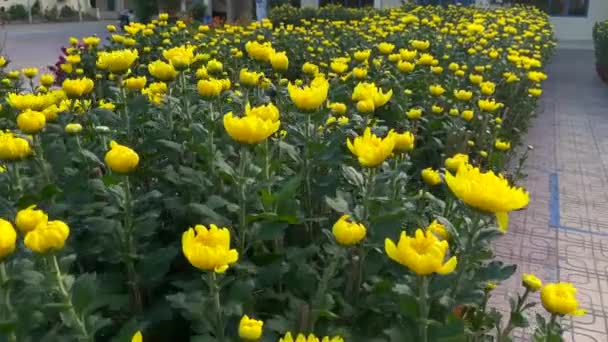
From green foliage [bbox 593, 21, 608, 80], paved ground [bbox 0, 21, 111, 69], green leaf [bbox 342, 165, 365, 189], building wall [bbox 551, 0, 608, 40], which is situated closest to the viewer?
green leaf [bbox 342, 165, 365, 189]

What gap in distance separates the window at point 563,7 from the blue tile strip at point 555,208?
59.3 ft

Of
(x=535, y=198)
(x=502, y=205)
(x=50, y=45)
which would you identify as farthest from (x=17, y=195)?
(x=50, y=45)

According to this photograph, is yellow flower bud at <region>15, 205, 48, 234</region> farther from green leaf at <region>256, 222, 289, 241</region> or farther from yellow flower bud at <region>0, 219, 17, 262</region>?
green leaf at <region>256, 222, 289, 241</region>

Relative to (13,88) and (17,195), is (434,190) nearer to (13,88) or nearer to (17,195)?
(17,195)

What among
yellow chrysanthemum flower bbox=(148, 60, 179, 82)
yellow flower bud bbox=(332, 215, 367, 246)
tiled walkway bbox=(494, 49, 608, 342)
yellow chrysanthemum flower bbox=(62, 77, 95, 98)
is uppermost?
yellow chrysanthemum flower bbox=(148, 60, 179, 82)

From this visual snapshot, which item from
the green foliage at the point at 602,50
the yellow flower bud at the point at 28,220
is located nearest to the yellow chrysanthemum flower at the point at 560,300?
the yellow flower bud at the point at 28,220

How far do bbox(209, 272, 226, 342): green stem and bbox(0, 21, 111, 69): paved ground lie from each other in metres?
11.6

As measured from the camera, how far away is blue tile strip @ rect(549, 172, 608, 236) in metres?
4.75

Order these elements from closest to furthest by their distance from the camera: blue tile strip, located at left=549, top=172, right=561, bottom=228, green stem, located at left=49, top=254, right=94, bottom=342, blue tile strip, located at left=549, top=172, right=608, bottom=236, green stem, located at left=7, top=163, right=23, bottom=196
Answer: green stem, located at left=49, top=254, right=94, bottom=342 → green stem, located at left=7, top=163, right=23, bottom=196 → blue tile strip, located at left=549, top=172, right=608, bottom=236 → blue tile strip, located at left=549, top=172, right=561, bottom=228

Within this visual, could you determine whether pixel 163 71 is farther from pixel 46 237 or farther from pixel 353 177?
pixel 46 237

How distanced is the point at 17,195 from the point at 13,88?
276 centimetres

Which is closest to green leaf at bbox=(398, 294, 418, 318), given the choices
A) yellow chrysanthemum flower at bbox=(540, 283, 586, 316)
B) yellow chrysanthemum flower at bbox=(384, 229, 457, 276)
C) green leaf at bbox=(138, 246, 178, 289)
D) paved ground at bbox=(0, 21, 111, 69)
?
yellow chrysanthemum flower at bbox=(384, 229, 457, 276)

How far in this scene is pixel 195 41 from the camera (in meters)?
6.45

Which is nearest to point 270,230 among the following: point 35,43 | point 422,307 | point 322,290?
point 322,290
